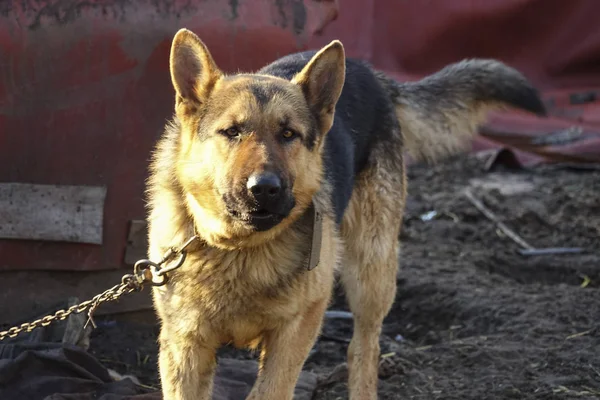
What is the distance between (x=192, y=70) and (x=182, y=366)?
1.27 meters

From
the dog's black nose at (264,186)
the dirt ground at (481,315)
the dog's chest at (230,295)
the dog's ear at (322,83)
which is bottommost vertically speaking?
the dirt ground at (481,315)

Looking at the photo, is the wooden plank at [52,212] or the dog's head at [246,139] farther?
the wooden plank at [52,212]

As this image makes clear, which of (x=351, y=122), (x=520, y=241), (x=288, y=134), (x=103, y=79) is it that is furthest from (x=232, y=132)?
(x=520, y=241)

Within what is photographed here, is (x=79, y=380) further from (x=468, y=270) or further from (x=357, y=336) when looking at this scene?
(x=468, y=270)

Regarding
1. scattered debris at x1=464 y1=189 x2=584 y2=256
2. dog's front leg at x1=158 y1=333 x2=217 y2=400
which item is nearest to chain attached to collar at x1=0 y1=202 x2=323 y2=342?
dog's front leg at x1=158 y1=333 x2=217 y2=400

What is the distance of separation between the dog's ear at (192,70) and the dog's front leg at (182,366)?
104 cm

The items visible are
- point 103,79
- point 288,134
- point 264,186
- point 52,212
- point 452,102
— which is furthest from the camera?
point 452,102

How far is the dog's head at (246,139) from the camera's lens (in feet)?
11.5

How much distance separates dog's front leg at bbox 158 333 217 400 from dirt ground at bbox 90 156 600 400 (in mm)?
1316

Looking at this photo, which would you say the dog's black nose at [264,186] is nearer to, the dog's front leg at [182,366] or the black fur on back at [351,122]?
the dog's front leg at [182,366]

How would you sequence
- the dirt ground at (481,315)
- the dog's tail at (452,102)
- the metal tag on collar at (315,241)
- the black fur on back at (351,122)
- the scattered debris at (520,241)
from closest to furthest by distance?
the metal tag on collar at (315,241), the black fur on back at (351,122), the dirt ground at (481,315), the dog's tail at (452,102), the scattered debris at (520,241)

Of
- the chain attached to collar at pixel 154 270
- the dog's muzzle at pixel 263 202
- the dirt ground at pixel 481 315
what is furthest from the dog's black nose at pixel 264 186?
the dirt ground at pixel 481 315

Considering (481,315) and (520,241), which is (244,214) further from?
(520,241)

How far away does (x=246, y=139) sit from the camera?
3.63 m
